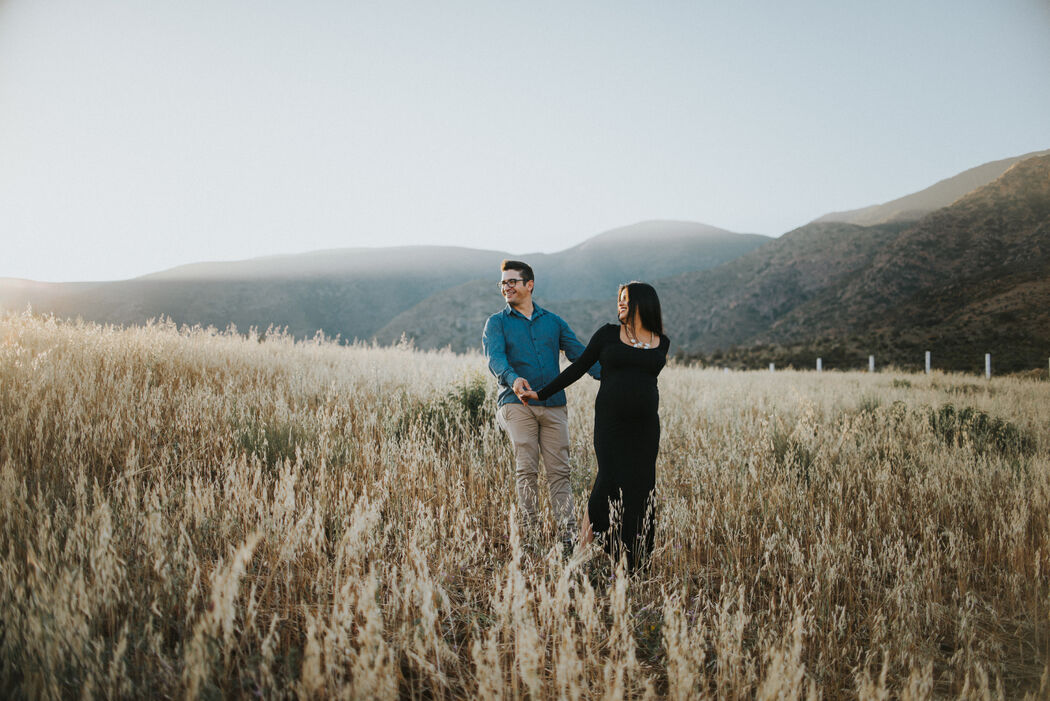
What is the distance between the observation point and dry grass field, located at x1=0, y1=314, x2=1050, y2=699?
1667 mm

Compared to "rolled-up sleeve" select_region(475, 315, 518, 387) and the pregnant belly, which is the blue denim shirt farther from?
the pregnant belly

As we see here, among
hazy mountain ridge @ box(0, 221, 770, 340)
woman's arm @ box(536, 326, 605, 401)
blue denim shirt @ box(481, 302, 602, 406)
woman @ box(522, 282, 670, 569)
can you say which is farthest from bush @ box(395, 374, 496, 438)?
hazy mountain ridge @ box(0, 221, 770, 340)

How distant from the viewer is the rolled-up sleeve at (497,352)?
3.63 metres

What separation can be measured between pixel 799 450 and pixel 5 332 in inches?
399

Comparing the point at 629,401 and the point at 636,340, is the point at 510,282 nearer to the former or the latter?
the point at 636,340

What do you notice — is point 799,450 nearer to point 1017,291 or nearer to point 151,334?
point 151,334

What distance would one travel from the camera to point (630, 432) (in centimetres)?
305

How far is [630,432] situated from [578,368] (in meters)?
0.61

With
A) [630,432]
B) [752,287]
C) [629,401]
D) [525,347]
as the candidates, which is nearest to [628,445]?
[630,432]

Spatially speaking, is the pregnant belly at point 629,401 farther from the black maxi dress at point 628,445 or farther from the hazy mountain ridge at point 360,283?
the hazy mountain ridge at point 360,283

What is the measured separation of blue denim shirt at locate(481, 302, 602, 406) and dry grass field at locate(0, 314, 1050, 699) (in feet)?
2.94

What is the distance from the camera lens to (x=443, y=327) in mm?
92750

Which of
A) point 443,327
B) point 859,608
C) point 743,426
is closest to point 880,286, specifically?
point 743,426

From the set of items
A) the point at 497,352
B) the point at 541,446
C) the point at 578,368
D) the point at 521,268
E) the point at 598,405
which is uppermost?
the point at 521,268
